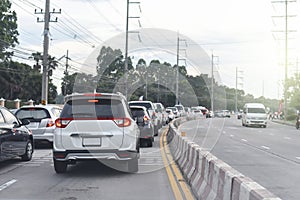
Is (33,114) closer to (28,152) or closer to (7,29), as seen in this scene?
(28,152)

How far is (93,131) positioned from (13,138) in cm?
300

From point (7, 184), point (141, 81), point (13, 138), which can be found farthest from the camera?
point (141, 81)

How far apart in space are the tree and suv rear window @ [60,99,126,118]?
47.4 metres

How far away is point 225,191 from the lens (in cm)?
624

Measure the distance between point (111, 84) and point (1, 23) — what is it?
17.7 m

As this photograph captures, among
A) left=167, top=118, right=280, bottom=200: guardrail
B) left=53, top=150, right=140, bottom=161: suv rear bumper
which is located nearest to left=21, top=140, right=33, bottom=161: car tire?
left=53, top=150, right=140, bottom=161: suv rear bumper

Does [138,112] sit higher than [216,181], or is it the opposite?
[138,112]

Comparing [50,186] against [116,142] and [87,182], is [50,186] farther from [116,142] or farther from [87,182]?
[116,142]

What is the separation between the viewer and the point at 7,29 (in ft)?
192

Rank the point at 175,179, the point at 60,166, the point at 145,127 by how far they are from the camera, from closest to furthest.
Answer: the point at 175,179 → the point at 60,166 → the point at 145,127

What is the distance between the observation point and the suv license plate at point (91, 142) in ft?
33.1

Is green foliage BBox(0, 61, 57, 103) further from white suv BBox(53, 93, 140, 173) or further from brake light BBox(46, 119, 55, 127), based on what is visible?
→ white suv BBox(53, 93, 140, 173)

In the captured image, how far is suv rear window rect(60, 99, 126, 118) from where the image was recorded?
10133mm

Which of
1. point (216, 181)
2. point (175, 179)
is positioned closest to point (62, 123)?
point (175, 179)
